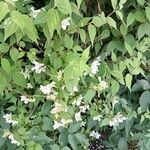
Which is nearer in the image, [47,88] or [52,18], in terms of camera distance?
[52,18]

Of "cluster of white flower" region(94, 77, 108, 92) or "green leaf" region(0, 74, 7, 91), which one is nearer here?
"green leaf" region(0, 74, 7, 91)

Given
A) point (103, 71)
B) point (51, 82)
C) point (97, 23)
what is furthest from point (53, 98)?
point (97, 23)

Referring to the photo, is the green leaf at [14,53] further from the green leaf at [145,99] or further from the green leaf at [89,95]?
the green leaf at [145,99]

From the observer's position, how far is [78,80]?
1.41m

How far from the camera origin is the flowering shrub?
1.45m

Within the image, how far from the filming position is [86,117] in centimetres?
174

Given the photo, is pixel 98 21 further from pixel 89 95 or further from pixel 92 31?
pixel 89 95

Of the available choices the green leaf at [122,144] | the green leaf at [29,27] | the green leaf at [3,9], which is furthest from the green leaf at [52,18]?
the green leaf at [122,144]

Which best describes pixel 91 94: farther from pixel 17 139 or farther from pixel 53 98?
pixel 17 139

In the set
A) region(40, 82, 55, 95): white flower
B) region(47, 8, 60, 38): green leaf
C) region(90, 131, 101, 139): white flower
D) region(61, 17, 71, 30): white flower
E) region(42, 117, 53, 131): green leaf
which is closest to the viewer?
region(47, 8, 60, 38): green leaf

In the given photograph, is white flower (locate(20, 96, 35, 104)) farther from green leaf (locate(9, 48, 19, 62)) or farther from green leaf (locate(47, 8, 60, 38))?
green leaf (locate(47, 8, 60, 38))

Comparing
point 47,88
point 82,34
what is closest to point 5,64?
point 47,88

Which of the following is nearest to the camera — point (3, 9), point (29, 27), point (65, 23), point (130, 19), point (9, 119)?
point (3, 9)

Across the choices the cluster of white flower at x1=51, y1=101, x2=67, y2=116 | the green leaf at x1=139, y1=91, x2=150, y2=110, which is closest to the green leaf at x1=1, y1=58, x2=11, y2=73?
the cluster of white flower at x1=51, y1=101, x2=67, y2=116
